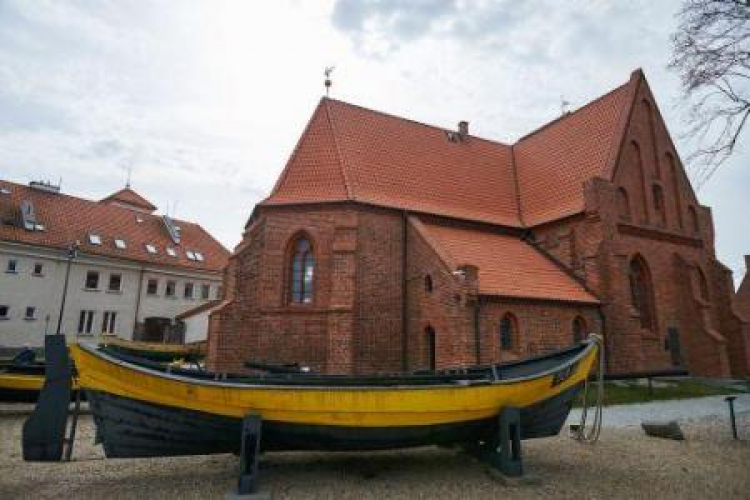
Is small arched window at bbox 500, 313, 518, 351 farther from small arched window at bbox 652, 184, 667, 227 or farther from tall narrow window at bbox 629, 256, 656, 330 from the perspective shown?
small arched window at bbox 652, 184, 667, 227

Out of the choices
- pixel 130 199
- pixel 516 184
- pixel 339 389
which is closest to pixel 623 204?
pixel 516 184

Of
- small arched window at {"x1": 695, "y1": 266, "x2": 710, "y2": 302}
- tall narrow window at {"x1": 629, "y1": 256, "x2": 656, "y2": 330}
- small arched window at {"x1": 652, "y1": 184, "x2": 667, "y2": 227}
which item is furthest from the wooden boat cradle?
small arched window at {"x1": 695, "y1": 266, "x2": 710, "y2": 302}

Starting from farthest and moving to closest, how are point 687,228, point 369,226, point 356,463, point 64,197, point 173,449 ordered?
1. point 64,197
2. point 687,228
3. point 369,226
4. point 356,463
5. point 173,449

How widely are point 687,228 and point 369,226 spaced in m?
14.7

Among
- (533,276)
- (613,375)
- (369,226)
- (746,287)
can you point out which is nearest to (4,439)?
(369,226)

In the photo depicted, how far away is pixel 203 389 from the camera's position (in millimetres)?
5633

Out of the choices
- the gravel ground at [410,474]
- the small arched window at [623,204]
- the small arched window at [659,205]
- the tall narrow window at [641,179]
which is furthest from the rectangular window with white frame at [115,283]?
the small arched window at [659,205]

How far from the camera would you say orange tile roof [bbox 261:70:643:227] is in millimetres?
17078

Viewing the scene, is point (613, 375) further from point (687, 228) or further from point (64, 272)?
point (64, 272)

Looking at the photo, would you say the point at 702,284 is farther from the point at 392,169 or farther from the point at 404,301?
the point at 392,169

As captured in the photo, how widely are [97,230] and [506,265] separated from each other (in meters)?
28.2

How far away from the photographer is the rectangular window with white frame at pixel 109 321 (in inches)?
1148

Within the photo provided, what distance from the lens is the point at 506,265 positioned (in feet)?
51.6

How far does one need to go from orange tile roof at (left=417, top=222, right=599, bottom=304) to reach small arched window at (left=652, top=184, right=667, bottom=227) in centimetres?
583
